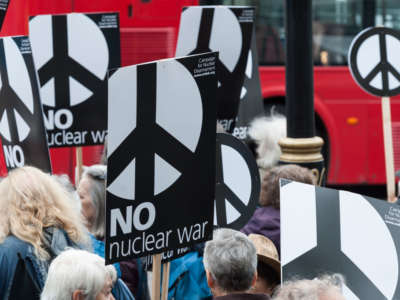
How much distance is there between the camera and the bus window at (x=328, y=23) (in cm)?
1062

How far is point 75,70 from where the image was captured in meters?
5.72

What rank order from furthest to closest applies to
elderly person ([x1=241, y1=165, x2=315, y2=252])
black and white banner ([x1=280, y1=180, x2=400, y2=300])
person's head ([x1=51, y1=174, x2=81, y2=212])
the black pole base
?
the black pole base, elderly person ([x1=241, y1=165, x2=315, y2=252]), person's head ([x1=51, y1=174, x2=81, y2=212]), black and white banner ([x1=280, y1=180, x2=400, y2=300])

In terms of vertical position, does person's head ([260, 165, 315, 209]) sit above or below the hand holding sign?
below

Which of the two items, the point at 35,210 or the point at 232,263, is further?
the point at 35,210

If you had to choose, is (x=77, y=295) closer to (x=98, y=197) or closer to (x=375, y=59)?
(x=98, y=197)

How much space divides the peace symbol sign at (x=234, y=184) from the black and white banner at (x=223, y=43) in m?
1.21

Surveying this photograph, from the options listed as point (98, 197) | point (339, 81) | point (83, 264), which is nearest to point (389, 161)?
point (98, 197)

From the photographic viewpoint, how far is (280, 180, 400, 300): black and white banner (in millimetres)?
3322

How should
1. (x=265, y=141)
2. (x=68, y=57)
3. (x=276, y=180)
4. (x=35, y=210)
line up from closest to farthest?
1. (x=35, y=210)
2. (x=276, y=180)
3. (x=68, y=57)
4. (x=265, y=141)

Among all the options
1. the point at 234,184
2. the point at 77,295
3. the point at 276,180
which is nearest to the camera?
the point at 77,295

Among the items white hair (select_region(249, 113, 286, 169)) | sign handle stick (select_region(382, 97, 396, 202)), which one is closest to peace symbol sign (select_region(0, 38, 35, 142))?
white hair (select_region(249, 113, 286, 169))

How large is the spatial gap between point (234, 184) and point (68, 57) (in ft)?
5.89

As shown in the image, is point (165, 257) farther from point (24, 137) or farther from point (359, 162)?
point (359, 162)

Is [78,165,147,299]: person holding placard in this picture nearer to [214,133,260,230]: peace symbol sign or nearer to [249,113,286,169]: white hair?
[214,133,260,230]: peace symbol sign
